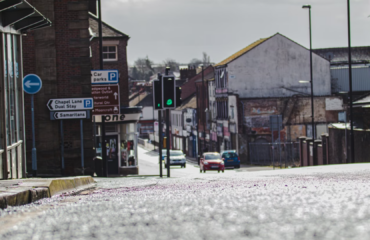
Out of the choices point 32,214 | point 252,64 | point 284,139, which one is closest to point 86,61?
point 32,214

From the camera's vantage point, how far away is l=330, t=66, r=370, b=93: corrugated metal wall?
60.9 metres

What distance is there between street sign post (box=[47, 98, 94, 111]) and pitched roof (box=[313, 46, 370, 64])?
169ft

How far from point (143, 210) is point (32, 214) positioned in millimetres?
995

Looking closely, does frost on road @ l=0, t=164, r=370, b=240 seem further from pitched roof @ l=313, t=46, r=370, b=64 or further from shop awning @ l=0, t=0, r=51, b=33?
pitched roof @ l=313, t=46, r=370, b=64

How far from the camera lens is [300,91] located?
58000 millimetres

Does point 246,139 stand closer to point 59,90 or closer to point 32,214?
point 59,90

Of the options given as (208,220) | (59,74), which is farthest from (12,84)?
(208,220)

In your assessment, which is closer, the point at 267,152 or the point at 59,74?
the point at 59,74

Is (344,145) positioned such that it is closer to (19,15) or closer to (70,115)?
(70,115)

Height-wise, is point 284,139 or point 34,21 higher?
point 34,21

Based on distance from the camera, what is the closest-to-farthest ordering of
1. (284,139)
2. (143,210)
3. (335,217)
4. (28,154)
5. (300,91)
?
1. (335,217)
2. (143,210)
3. (28,154)
4. (284,139)
5. (300,91)

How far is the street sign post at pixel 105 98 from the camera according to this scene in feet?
73.0

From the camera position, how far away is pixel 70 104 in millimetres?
19734

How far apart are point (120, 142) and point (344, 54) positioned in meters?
45.5
